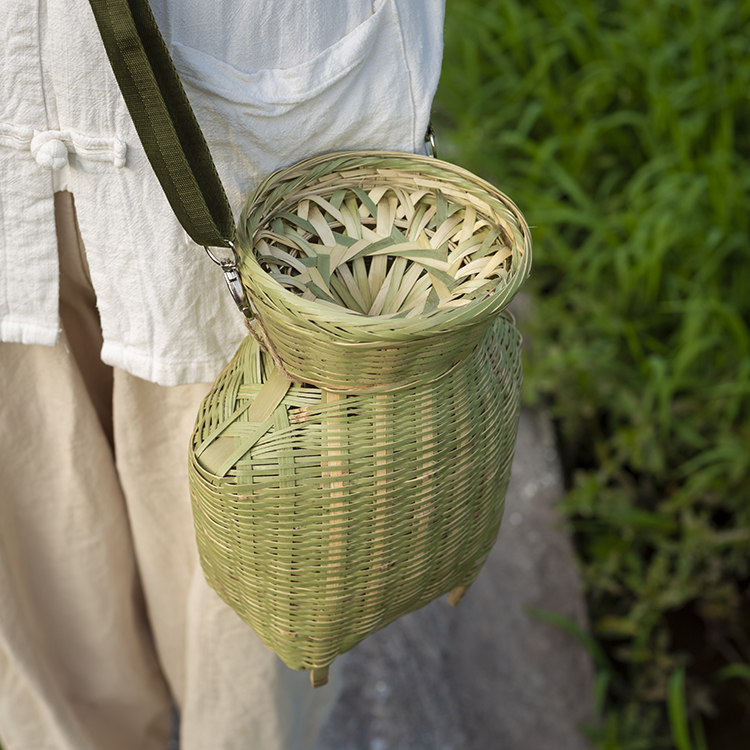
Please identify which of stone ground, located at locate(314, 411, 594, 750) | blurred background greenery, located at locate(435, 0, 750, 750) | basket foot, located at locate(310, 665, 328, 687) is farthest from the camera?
blurred background greenery, located at locate(435, 0, 750, 750)

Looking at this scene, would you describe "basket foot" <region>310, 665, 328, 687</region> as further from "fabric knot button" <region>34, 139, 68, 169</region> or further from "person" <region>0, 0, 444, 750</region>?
"fabric knot button" <region>34, 139, 68, 169</region>

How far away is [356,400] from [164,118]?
22 centimetres

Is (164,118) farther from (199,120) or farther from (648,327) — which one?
(648,327)

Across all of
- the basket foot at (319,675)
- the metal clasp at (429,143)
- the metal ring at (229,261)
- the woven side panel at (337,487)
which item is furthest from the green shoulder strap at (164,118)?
the basket foot at (319,675)

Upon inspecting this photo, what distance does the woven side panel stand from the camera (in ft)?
1.75

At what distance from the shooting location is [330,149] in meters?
0.61

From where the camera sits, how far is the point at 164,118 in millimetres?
477

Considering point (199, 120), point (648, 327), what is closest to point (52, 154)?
point (199, 120)

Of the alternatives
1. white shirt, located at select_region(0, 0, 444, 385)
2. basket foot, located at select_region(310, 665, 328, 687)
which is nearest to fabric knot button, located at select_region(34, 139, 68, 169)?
white shirt, located at select_region(0, 0, 444, 385)

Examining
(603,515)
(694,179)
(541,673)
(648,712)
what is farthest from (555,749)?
(694,179)

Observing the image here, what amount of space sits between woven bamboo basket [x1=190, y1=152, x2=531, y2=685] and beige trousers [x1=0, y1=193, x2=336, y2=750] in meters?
0.17

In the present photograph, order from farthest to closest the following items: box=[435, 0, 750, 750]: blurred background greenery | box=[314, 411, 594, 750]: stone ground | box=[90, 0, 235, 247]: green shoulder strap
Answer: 1. box=[435, 0, 750, 750]: blurred background greenery
2. box=[314, 411, 594, 750]: stone ground
3. box=[90, 0, 235, 247]: green shoulder strap

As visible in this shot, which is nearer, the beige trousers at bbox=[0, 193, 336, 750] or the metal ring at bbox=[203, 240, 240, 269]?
the metal ring at bbox=[203, 240, 240, 269]

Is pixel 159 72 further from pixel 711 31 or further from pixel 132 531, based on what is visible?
pixel 711 31
